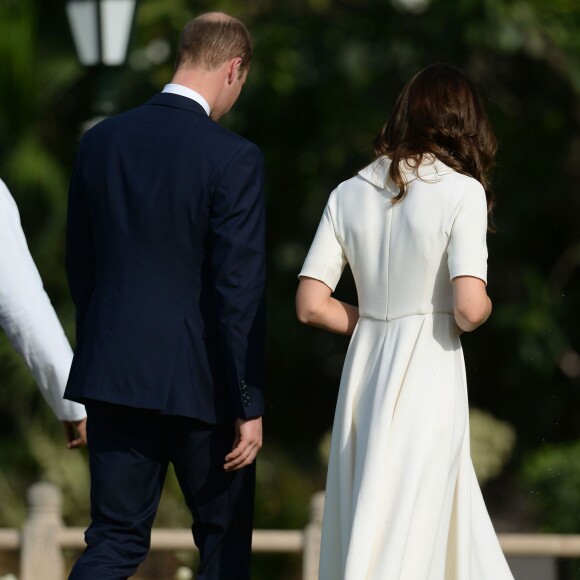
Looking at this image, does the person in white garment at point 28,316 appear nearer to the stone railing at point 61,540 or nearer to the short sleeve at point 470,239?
the short sleeve at point 470,239

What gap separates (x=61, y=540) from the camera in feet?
23.4

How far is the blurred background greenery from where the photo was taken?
9.88 m

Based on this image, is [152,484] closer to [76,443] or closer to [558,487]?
[76,443]

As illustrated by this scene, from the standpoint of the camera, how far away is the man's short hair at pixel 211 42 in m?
3.68

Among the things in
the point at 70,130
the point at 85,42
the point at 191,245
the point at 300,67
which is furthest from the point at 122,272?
the point at 70,130

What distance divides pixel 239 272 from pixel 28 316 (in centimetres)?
66

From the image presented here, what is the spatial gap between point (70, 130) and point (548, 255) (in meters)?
4.09

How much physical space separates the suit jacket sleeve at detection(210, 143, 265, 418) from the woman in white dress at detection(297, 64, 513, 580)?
0.17 meters

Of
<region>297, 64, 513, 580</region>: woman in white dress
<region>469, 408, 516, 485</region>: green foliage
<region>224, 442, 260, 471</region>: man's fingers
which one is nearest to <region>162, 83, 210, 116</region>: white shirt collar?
<region>297, 64, 513, 580</region>: woman in white dress

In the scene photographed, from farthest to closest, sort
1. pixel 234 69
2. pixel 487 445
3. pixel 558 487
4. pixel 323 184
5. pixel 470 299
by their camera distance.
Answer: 1. pixel 323 184
2. pixel 487 445
3. pixel 558 487
4. pixel 234 69
5. pixel 470 299

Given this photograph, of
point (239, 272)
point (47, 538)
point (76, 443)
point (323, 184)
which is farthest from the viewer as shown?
point (323, 184)

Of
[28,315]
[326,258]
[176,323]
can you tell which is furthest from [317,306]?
[28,315]

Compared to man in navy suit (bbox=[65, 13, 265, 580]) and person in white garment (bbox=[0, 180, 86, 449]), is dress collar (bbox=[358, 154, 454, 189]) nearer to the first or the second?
man in navy suit (bbox=[65, 13, 265, 580])

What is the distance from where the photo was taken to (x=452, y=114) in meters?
3.53
